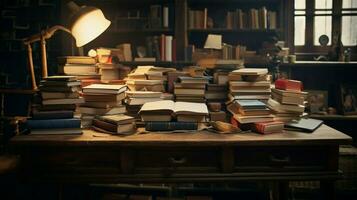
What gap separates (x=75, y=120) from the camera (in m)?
2.07

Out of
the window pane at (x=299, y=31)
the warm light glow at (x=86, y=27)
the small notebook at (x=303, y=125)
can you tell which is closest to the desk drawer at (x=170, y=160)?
the small notebook at (x=303, y=125)

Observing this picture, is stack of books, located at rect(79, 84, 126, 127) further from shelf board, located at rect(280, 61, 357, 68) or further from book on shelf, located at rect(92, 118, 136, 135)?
shelf board, located at rect(280, 61, 357, 68)

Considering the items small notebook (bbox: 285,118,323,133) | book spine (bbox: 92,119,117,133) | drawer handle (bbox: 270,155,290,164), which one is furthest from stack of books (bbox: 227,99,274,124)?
book spine (bbox: 92,119,117,133)

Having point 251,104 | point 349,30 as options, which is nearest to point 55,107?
point 251,104

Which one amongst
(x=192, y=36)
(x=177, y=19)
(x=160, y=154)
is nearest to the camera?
(x=160, y=154)

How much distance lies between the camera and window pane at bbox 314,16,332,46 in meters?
3.96

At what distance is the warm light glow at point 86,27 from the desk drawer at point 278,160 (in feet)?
3.60

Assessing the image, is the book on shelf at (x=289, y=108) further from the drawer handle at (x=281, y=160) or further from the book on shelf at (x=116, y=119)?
the book on shelf at (x=116, y=119)

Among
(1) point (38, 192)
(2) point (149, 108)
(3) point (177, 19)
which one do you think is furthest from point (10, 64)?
(2) point (149, 108)

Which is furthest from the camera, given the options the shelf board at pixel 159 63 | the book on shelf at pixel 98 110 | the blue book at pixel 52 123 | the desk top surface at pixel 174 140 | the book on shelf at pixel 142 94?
the shelf board at pixel 159 63

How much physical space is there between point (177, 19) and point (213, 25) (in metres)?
0.41

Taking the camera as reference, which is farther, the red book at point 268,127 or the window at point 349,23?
the window at point 349,23

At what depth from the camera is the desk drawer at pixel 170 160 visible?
199cm

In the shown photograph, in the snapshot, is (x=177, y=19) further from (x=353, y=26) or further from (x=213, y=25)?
(x=353, y=26)
